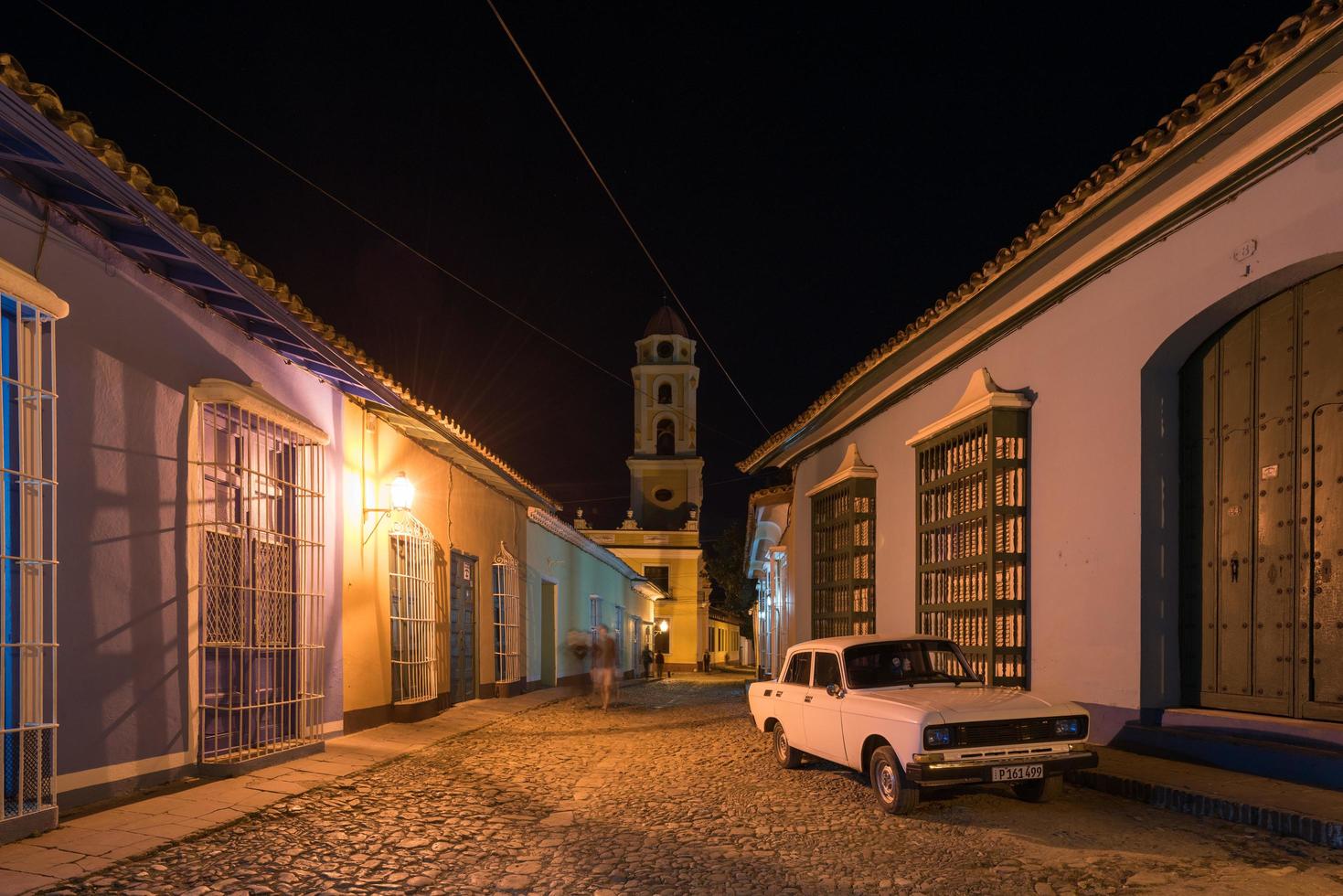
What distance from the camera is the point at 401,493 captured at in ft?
43.4

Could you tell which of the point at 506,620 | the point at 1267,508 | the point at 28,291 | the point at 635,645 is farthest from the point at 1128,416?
the point at 635,645

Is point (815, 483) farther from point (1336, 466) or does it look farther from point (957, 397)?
point (1336, 466)

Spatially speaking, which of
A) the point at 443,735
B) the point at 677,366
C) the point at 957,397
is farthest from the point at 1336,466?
the point at 677,366

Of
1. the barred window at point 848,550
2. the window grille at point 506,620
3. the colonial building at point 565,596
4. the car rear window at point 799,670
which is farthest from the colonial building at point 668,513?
the car rear window at point 799,670

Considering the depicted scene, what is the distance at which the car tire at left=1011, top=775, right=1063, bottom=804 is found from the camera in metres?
7.46

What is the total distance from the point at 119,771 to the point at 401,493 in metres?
6.20

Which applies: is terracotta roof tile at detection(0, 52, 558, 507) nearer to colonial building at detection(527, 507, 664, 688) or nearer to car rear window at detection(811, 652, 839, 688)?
car rear window at detection(811, 652, 839, 688)

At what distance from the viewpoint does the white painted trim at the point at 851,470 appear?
15.8m

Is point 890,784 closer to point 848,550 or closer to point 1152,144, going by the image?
point 1152,144

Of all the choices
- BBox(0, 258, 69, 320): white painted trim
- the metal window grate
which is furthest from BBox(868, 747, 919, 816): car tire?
the metal window grate

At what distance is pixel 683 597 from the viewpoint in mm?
53312

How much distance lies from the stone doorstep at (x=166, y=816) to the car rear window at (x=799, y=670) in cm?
392

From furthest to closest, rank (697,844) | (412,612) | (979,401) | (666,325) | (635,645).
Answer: (666,325), (635,645), (412,612), (979,401), (697,844)

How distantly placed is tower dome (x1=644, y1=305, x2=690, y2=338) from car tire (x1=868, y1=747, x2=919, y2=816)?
43.9 meters
